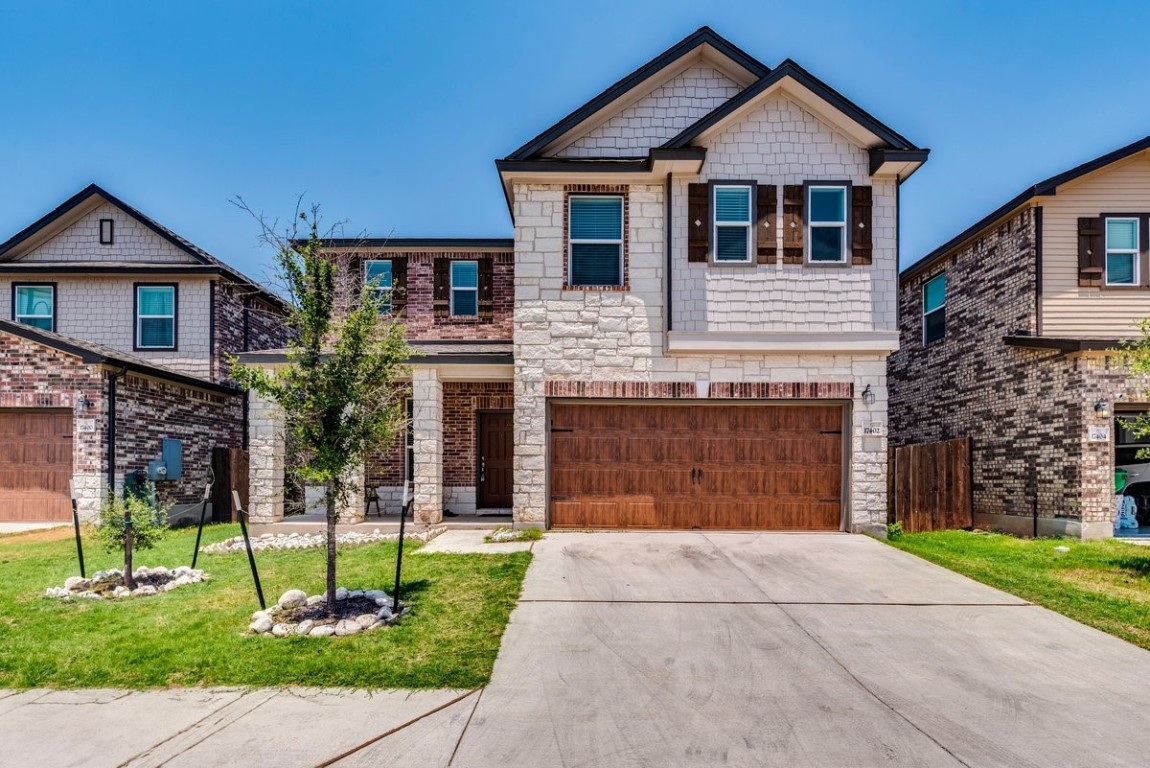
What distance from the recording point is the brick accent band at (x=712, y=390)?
38.1ft

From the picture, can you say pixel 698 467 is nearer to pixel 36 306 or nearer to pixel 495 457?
pixel 495 457

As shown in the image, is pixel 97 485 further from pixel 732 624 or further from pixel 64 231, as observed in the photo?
pixel 732 624

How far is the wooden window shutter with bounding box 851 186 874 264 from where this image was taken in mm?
11438

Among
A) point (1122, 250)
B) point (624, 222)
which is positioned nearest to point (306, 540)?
point (624, 222)

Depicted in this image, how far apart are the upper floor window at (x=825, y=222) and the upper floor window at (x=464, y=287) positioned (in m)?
7.40

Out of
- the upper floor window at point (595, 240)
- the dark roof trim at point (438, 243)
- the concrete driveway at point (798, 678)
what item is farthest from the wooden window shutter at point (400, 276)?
the concrete driveway at point (798, 678)

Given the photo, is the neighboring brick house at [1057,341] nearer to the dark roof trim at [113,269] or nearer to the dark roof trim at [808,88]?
the dark roof trim at [808,88]

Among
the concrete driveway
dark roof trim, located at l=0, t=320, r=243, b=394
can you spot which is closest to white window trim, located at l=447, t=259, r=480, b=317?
dark roof trim, located at l=0, t=320, r=243, b=394

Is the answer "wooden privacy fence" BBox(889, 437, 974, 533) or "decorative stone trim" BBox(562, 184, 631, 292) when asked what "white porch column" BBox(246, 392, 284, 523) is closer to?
"decorative stone trim" BBox(562, 184, 631, 292)

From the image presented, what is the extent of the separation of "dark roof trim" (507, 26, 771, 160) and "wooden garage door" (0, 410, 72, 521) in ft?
37.2

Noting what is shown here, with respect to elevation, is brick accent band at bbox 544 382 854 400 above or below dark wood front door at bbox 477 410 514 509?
above

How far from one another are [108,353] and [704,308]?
12.2 metres

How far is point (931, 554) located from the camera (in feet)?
33.6

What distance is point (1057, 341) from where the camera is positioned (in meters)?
12.1
